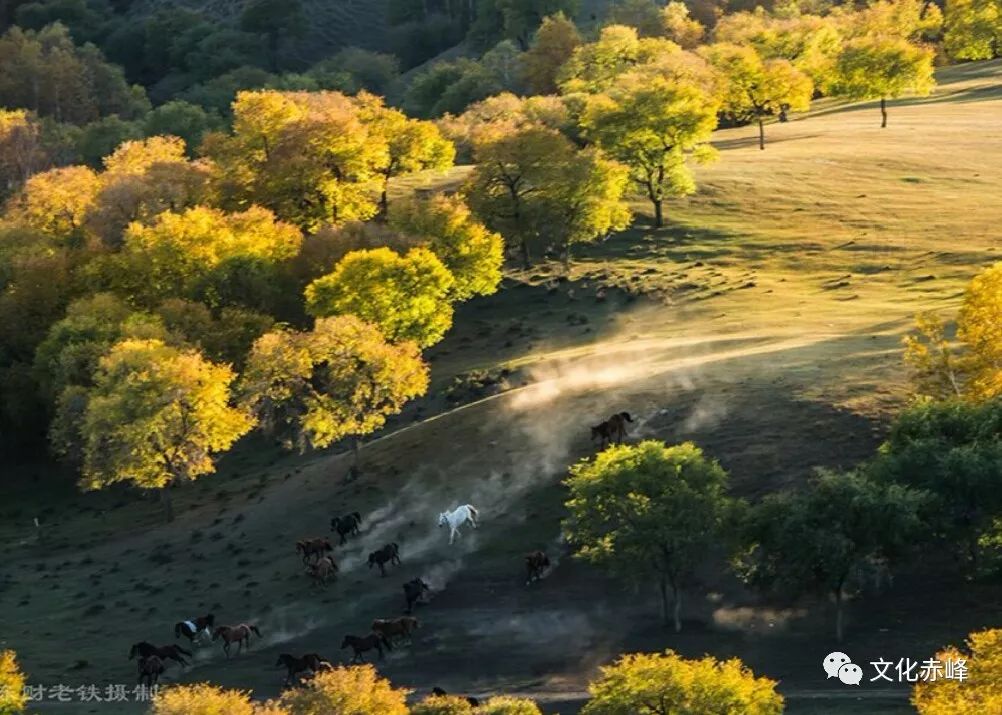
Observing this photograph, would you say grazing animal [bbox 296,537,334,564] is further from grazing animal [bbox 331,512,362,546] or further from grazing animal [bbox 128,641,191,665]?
grazing animal [bbox 128,641,191,665]

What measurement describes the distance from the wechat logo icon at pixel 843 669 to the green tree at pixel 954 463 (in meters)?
6.07

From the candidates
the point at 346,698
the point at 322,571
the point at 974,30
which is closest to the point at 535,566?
the point at 322,571

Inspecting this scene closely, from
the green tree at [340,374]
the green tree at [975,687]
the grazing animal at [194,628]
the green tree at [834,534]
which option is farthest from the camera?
the green tree at [340,374]

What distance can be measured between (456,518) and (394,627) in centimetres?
950

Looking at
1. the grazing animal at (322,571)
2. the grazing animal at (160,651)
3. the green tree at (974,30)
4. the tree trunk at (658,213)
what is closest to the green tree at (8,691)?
the grazing animal at (160,651)

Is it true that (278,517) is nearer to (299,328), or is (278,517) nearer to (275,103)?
(299,328)

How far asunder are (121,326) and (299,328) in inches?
509

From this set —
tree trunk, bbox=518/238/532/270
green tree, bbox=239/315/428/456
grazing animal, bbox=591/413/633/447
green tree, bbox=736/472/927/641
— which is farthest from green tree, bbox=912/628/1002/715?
tree trunk, bbox=518/238/532/270

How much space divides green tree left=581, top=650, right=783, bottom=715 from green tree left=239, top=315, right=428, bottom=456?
40725 millimetres

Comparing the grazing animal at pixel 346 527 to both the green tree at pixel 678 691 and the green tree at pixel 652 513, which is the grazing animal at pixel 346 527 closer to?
the green tree at pixel 652 513

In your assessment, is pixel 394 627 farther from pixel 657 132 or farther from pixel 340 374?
pixel 657 132

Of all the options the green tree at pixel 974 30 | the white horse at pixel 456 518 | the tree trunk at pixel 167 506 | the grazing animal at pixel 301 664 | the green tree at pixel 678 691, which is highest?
the green tree at pixel 974 30

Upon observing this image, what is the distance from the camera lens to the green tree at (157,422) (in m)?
81.1

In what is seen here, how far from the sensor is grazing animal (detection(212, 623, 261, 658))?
194ft
